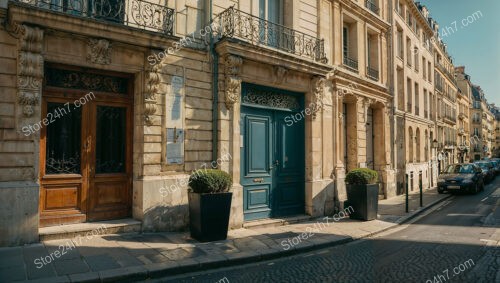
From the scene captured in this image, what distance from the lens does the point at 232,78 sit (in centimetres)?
798

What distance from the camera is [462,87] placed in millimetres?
52156

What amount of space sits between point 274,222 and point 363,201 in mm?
A: 2618

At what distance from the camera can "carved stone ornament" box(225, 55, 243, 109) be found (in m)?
7.93

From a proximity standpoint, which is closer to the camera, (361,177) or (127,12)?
(127,12)

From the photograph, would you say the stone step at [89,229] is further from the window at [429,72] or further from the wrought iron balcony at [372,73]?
the window at [429,72]

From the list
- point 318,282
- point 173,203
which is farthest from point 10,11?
point 318,282

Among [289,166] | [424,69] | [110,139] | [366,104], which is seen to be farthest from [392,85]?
[110,139]

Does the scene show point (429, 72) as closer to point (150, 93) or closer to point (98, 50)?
point (150, 93)

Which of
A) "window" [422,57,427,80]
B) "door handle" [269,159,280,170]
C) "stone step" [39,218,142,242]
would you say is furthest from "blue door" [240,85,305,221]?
"window" [422,57,427,80]

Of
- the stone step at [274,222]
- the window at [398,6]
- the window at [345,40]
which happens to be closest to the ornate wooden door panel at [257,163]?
the stone step at [274,222]

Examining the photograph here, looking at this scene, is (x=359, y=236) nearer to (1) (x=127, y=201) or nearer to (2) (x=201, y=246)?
(2) (x=201, y=246)

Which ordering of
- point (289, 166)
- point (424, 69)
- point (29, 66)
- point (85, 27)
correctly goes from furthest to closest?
point (424, 69), point (289, 166), point (85, 27), point (29, 66)

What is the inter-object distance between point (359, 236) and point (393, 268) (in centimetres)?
232

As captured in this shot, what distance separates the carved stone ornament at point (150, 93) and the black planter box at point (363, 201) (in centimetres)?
571
